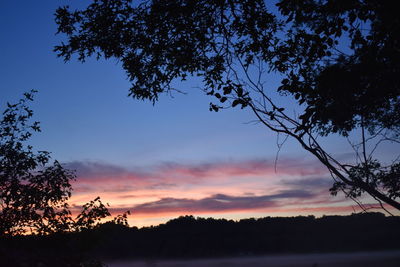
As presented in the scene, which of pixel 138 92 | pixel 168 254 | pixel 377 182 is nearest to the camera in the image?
pixel 138 92

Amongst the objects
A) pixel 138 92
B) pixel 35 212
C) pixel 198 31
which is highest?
pixel 198 31

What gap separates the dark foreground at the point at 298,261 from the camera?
132 m

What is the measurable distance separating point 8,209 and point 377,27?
44.8 feet

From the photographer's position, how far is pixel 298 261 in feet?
454

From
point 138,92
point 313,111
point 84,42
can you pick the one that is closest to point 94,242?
point 138,92

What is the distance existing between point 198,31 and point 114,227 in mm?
8768

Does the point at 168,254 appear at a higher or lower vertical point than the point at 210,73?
lower

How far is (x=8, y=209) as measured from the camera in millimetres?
14055

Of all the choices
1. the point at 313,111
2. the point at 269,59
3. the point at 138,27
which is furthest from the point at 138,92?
the point at 313,111

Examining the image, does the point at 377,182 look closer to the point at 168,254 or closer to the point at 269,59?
the point at 269,59

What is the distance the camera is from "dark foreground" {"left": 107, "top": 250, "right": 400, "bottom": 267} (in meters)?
132

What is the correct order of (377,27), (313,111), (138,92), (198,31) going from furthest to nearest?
(138,92)
(198,31)
(377,27)
(313,111)

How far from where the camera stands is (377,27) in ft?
24.0

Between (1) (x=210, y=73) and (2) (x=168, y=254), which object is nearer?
(1) (x=210, y=73)
